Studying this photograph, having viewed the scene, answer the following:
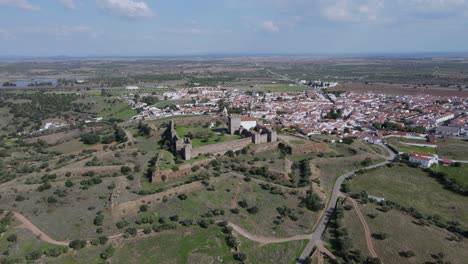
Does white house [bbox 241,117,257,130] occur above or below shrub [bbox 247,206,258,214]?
above

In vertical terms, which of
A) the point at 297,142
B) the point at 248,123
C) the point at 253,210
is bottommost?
the point at 253,210

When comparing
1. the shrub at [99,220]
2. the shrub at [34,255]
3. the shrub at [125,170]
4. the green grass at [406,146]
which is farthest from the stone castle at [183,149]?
the green grass at [406,146]

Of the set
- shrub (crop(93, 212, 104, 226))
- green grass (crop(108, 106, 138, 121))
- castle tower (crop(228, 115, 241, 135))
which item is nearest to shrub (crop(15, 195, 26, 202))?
shrub (crop(93, 212, 104, 226))

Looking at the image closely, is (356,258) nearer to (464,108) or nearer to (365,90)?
(464,108)

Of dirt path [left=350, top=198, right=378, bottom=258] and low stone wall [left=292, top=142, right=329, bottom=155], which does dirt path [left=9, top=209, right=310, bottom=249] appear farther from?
low stone wall [left=292, top=142, right=329, bottom=155]

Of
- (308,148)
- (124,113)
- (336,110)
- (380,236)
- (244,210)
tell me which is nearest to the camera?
(380,236)

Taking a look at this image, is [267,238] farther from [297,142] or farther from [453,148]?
[453,148]

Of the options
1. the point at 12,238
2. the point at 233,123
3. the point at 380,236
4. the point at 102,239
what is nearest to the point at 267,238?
the point at 380,236
